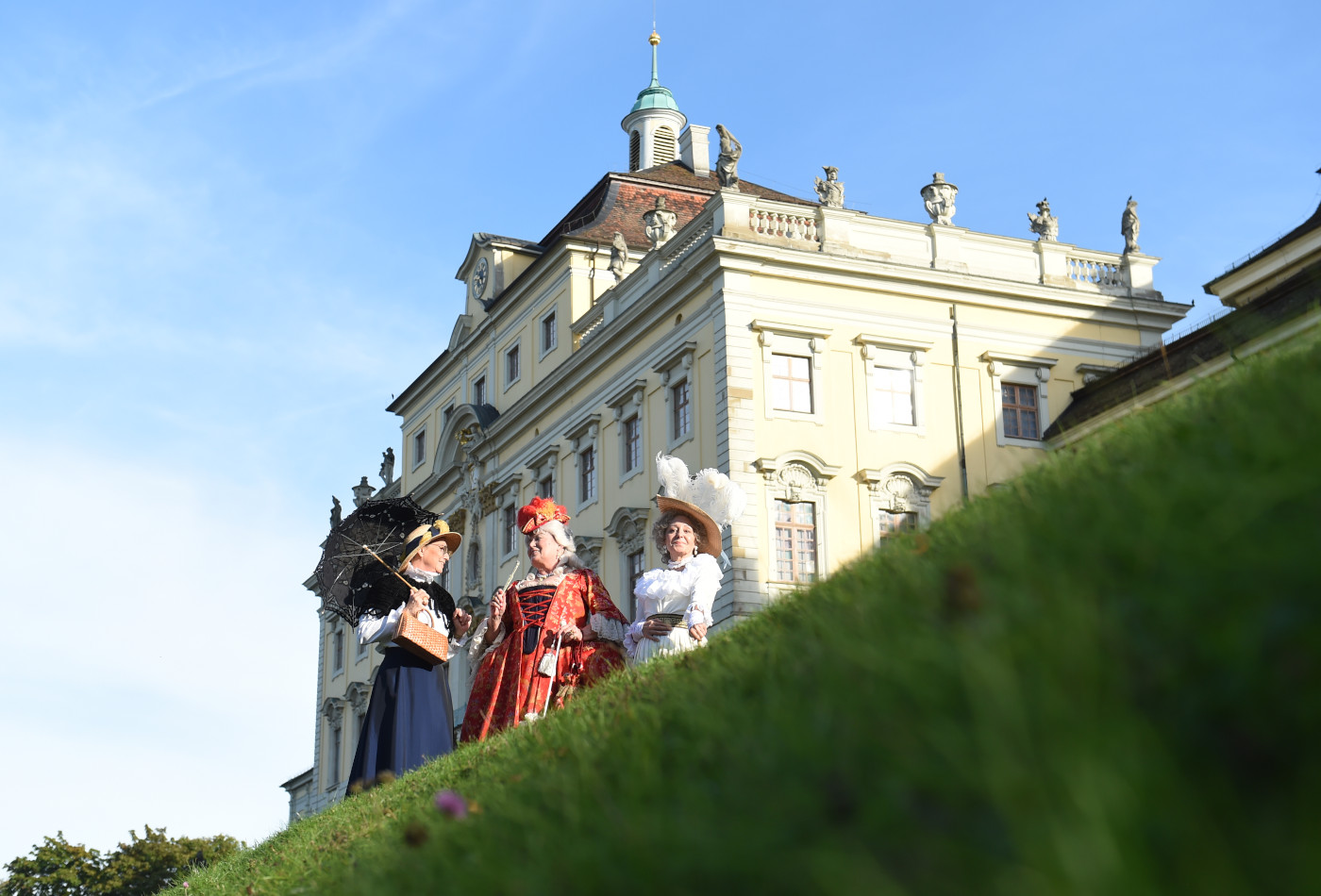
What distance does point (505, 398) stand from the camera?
42719mm

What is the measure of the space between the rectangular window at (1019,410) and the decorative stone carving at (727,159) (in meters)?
7.49

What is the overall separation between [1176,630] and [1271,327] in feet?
11.0

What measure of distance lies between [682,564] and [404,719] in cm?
251

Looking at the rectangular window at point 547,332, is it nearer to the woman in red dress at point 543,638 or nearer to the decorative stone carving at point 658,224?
the decorative stone carving at point 658,224

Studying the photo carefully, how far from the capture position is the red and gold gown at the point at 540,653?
10266 mm

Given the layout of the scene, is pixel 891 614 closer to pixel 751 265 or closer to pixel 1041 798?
pixel 1041 798

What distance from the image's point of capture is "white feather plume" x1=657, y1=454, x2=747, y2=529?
1023 centimetres

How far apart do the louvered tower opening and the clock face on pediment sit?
8669 mm

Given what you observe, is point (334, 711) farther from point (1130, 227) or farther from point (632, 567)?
point (1130, 227)

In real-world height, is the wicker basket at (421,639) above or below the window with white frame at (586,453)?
below

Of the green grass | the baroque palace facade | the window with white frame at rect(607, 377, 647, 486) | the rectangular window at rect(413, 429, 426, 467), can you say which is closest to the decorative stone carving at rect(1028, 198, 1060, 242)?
the baroque palace facade

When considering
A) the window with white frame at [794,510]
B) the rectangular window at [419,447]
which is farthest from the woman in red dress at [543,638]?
the rectangular window at [419,447]

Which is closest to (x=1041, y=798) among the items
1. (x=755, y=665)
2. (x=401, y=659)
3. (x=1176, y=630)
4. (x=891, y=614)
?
(x=1176, y=630)

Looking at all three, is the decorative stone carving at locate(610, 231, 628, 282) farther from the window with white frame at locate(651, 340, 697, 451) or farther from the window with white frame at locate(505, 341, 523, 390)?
Answer: the window with white frame at locate(651, 340, 697, 451)
